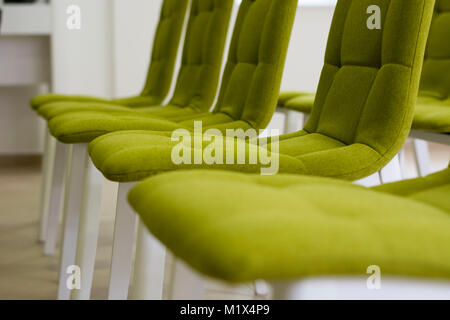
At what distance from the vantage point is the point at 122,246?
1.32 m

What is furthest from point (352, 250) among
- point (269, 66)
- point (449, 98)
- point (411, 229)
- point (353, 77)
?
point (449, 98)

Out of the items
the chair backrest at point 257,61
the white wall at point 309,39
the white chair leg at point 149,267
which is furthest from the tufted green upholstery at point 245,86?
the white wall at point 309,39

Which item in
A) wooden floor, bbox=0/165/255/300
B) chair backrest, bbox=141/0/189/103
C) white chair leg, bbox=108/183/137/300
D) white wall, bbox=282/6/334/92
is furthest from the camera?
white wall, bbox=282/6/334/92

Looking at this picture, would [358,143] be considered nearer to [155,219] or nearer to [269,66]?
[269,66]

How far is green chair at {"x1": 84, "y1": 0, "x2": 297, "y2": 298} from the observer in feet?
4.41

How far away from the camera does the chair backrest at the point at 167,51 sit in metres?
2.52

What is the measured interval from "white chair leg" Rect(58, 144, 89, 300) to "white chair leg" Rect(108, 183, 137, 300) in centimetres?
36

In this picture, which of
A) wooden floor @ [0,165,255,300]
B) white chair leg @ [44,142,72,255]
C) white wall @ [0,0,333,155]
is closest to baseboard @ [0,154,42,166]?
white wall @ [0,0,333,155]

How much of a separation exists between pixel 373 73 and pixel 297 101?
831 mm

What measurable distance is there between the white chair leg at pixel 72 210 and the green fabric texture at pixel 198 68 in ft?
0.92

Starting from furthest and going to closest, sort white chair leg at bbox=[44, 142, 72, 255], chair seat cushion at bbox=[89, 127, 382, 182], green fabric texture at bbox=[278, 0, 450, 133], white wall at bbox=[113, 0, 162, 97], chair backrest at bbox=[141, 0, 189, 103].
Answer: white wall at bbox=[113, 0, 162, 97], chair backrest at bbox=[141, 0, 189, 103], white chair leg at bbox=[44, 142, 72, 255], green fabric texture at bbox=[278, 0, 450, 133], chair seat cushion at bbox=[89, 127, 382, 182]

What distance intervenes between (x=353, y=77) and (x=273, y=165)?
0.34 m

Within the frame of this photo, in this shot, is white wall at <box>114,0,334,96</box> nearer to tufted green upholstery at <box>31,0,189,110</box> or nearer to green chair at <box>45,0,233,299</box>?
tufted green upholstery at <box>31,0,189,110</box>

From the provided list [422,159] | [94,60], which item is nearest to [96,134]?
[422,159]
